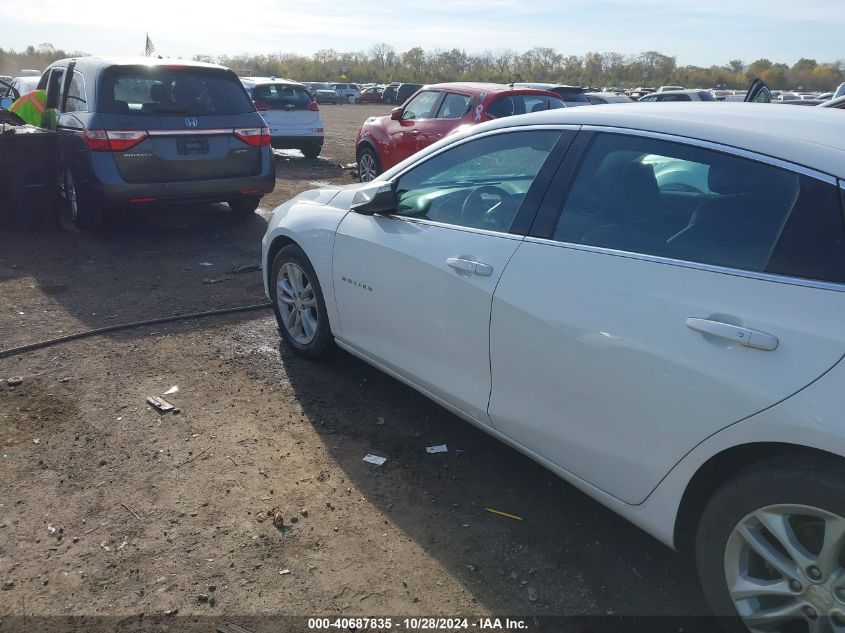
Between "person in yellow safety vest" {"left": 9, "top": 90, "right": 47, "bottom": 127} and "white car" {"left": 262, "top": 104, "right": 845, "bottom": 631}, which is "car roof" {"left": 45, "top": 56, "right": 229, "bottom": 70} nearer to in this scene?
"person in yellow safety vest" {"left": 9, "top": 90, "right": 47, "bottom": 127}

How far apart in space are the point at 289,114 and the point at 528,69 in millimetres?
89363

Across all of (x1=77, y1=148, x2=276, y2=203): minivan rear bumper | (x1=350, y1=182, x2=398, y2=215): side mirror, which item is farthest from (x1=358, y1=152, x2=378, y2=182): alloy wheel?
(x1=350, y1=182, x2=398, y2=215): side mirror

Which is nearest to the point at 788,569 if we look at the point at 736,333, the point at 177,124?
the point at 736,333

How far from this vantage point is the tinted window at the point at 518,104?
375 inches

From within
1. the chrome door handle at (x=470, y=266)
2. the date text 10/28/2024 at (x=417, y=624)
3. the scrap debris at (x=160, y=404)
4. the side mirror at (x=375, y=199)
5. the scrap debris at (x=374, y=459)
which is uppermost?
the side mirror at (x=375, y=199)

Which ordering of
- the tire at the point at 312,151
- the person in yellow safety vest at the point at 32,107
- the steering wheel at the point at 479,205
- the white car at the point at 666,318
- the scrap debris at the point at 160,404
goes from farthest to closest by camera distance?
the tire at the point at 312,151
the person in yellow safety vest at the point at 32,107
the scrap debris at the point at 160,404
the steering wheel at the point at 479,205
the white car at the point at 666,318

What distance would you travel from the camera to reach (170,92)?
7496 millimetres

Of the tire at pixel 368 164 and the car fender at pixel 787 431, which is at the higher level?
the car fender at pixel 787 431

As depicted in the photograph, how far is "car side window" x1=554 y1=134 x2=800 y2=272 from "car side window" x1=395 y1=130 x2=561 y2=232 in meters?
0.31

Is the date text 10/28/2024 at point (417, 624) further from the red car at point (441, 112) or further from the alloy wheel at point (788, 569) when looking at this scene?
the red car at point (441, 112)

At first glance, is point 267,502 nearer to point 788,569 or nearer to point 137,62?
point 788,569

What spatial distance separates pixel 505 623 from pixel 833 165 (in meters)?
1.86

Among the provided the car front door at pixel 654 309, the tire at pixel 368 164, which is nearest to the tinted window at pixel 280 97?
the tire at pixel 368 164

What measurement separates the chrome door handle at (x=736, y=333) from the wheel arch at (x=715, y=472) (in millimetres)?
291
